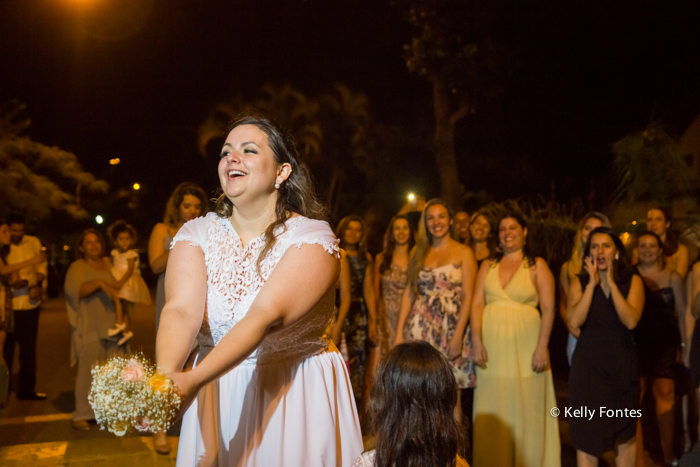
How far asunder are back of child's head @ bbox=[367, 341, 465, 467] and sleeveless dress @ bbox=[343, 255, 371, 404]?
168 inches

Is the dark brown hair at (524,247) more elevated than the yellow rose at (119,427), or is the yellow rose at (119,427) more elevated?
the dark brown hair at (524,247)

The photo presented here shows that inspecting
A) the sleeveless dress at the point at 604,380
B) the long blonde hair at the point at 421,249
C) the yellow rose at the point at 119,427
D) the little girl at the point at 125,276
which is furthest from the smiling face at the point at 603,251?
the little girl at the point at 125,276

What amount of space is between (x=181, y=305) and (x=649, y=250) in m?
5.01

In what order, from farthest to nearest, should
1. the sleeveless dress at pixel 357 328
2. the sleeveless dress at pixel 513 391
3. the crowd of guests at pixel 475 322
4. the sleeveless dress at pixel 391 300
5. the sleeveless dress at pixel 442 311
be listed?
the sleeveless dress at pixel 357 328
the sleeveless dress at pixel 391 300
the sleeveless dress at pixel 442 311
the sleeveless dress at pixel 513 391
the crowd of guests at pixel 475 322

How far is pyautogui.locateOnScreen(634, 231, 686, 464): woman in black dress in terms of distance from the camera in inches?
219

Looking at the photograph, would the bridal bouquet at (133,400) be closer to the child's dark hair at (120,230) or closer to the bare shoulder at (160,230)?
the bare shoulder at (160,230)

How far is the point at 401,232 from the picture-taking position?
692 cm

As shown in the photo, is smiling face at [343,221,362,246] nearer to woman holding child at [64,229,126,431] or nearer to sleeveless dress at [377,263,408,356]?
sleeveless dress at [377,263,408,356]

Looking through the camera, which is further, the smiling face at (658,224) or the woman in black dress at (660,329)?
the smiling face at (658,224)

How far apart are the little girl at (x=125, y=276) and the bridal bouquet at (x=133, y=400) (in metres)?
5.47

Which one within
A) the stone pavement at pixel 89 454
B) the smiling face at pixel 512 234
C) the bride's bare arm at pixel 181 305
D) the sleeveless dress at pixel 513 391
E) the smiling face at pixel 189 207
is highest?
the smiling face at pixel 189 207

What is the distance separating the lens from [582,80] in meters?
20.8

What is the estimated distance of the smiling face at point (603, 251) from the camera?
472 centimetres

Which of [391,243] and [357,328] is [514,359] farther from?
[391,243]
